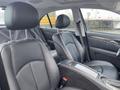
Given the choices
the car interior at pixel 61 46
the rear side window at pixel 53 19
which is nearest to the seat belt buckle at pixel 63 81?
the car interior at pixel 61 46

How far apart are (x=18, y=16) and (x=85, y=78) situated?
0.78m

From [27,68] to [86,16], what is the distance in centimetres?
214

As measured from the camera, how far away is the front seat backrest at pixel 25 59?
197 centimetres

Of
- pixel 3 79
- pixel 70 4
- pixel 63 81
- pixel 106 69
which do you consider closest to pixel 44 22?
pixel 70 4

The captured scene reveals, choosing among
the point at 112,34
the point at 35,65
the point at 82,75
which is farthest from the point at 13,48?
the point at 112,34

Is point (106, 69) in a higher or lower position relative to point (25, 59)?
lower

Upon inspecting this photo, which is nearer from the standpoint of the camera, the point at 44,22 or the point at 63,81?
the point at 63,81

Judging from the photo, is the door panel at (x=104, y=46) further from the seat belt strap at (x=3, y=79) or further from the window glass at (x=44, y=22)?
the seat belt strap at (x=3, y=79)

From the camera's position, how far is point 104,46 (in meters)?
3.84

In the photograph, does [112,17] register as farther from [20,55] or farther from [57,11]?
[20,55]

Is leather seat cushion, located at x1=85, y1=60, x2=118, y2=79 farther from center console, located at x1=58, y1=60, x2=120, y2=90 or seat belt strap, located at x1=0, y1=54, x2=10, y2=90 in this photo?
seat belt strap, located at x1=0, y1=54, x2=10, y2=90

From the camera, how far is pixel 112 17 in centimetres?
359

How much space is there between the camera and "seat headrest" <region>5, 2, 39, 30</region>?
2.00m

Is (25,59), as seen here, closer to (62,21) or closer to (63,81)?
(63,81)
